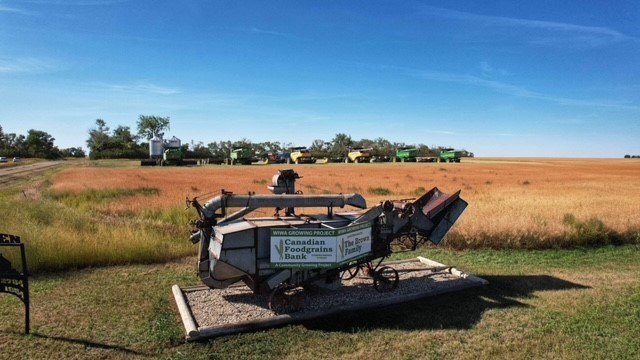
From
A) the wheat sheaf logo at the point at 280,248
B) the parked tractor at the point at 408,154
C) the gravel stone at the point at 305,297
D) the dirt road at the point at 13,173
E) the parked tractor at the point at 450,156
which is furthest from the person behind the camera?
the parked tractor at the point at 408,154

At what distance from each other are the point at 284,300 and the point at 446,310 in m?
2.94

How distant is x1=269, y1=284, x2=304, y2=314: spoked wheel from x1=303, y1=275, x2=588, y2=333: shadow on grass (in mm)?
453

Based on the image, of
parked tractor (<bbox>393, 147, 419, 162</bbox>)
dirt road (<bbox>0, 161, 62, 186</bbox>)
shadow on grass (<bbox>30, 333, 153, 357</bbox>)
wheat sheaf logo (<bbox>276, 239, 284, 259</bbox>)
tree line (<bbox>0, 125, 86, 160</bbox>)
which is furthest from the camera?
tree line (<bbox>0, 125, 86, 160</bbox>)

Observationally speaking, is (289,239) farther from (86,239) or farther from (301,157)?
(301,157)

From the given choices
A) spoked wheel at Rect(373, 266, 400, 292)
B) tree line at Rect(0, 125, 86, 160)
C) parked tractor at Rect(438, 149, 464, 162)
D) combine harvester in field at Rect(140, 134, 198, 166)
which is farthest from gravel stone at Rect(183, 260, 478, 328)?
tree line at Rect(0, 125, 86, 160)

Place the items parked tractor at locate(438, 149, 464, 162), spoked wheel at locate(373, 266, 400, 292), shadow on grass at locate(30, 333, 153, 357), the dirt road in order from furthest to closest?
1. parked tractor at locate(438, 149, 464, 162)
2. the dirt road
3. spoked wheel at locate(373, 266, 400, 292)
4. shadow on grass at locate(30, 333, 153, 357)

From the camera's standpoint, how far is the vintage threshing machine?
761 cm

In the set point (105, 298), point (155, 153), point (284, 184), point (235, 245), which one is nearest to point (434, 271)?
point (284, 184)

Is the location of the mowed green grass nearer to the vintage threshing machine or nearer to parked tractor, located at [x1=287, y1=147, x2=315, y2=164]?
the vintage threshing machine

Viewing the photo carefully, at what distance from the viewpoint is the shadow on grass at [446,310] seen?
7.73 meters

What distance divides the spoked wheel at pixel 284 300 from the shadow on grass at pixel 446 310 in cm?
45

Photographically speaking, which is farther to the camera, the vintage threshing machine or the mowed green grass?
the vintage threshing machine

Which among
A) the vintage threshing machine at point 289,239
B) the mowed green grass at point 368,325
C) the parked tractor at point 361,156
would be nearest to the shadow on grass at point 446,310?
the mowed green grass at point 368,325

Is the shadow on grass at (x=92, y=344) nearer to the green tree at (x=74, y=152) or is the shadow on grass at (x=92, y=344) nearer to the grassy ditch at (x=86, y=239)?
the grassy ditch at (x=86, y=239)
